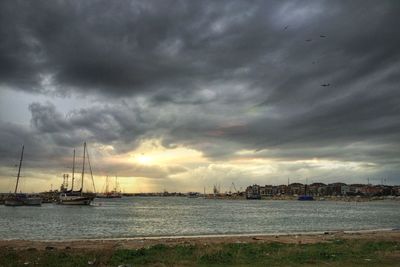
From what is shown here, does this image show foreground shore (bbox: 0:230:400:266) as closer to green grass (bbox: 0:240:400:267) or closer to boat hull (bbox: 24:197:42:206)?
green grass (bbox: 0:240:400:267)

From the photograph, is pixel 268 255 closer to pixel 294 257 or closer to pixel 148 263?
pixel 294 257

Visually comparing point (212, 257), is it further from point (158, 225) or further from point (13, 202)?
point (13, 202)

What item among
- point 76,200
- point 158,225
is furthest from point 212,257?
point 76,200

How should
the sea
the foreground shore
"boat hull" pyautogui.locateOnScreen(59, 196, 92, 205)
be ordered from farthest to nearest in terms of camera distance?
"boat hull" pyautogui.locateOnScreen(59, 196, 92, 205), the sea, the foreground shore

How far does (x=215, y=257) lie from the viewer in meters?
25.9

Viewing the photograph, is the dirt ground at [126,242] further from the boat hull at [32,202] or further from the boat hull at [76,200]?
the boat hull at [32,202]

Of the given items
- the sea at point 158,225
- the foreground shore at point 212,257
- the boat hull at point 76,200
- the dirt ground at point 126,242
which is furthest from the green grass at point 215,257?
the boat hull at point 76,200

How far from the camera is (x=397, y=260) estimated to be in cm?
2541

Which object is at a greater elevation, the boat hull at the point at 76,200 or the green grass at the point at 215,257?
the boat hull at the point at 76,200

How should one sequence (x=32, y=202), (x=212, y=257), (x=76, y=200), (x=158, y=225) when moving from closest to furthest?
(x=212, y=257)
(x=158, y=225)
(x=76, y=200)
(x=32, y=202)

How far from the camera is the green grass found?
24.1 m

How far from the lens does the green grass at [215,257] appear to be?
24.1m

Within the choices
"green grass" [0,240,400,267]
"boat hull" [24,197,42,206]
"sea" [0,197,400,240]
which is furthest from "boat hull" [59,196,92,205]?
"green grass" [0,240,400,267]

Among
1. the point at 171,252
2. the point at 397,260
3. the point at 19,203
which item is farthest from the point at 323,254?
the point at 19,203
